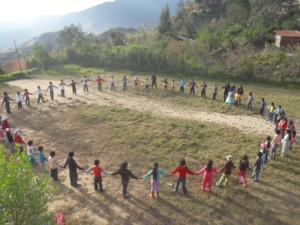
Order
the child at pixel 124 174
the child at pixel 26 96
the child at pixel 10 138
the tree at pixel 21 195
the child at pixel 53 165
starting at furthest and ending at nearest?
the child at pixel 26 96, the child at pixel 10 138, the child at pixel 53 165, the child at pixel 124 174, the tree at pixel 21 195

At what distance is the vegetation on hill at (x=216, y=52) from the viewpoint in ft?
101

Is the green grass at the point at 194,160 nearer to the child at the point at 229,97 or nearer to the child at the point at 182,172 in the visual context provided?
the child at the point at 182,172

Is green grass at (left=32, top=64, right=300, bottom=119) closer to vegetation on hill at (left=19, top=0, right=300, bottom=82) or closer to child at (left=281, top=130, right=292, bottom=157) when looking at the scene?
vegetation on hill at (left=19, top=0, right=300, bottom=82)

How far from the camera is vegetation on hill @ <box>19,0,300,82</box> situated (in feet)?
101

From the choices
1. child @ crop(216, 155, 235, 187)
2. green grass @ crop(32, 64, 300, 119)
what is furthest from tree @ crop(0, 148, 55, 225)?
green grass @ crop(32, 64, 300, 119)

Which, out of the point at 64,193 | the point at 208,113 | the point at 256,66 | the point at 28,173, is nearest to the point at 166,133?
the point at 208,113

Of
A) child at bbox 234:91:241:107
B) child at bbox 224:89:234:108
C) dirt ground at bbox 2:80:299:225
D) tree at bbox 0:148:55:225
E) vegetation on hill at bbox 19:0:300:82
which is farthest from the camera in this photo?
vegetation on hill at bbox 19:0:300:82

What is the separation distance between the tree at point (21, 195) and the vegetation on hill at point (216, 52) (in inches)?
1054

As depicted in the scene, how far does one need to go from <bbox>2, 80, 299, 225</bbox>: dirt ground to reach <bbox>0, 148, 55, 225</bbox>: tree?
3.06 m

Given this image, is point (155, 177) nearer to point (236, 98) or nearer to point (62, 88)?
point (236, 98)

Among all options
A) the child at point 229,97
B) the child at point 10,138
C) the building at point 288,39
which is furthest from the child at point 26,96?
the building at point 288,39

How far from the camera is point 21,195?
237 inches

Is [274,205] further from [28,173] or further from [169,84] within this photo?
[169,84]

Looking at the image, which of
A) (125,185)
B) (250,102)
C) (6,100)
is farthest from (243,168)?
(6,100)
